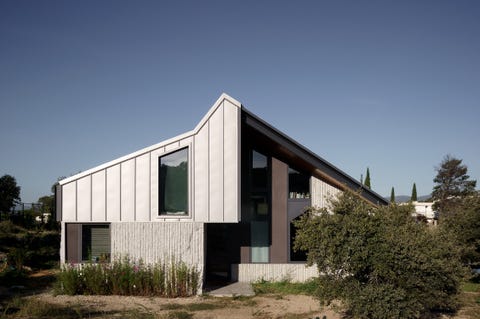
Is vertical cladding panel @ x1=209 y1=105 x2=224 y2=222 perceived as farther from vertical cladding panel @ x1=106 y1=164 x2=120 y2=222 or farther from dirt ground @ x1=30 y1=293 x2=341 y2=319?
vertical cladding panel @ x1=106 y1=164 x2=120 y2=222

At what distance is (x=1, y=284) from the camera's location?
15.6 metres

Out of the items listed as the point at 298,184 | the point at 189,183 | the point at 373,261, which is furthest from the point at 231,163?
the point at 373,261

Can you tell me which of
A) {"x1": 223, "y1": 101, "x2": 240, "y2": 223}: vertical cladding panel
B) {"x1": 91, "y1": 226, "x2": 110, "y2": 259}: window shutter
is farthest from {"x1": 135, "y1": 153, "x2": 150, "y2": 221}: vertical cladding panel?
{"x1": 223, "y1": 101, "x2": 240, "y2": 223}: vertical cladding panel

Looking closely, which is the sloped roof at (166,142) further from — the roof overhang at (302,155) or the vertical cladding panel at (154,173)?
the roof overhang at (302,155)

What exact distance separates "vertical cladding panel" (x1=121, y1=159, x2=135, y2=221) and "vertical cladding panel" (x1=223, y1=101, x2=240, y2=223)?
3210 mm

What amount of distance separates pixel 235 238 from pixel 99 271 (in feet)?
17.5

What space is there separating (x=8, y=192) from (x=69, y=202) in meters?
24.1

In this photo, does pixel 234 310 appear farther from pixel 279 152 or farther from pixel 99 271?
pixel 279 152

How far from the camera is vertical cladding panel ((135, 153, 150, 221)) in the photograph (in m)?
14.4

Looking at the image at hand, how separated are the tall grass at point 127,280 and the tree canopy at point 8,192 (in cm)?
2292

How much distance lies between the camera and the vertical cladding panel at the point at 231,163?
14062mm

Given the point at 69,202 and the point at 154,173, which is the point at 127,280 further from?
the point at 154,173

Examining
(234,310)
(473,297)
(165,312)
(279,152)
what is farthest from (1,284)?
(473,297)

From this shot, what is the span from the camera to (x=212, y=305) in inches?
500
